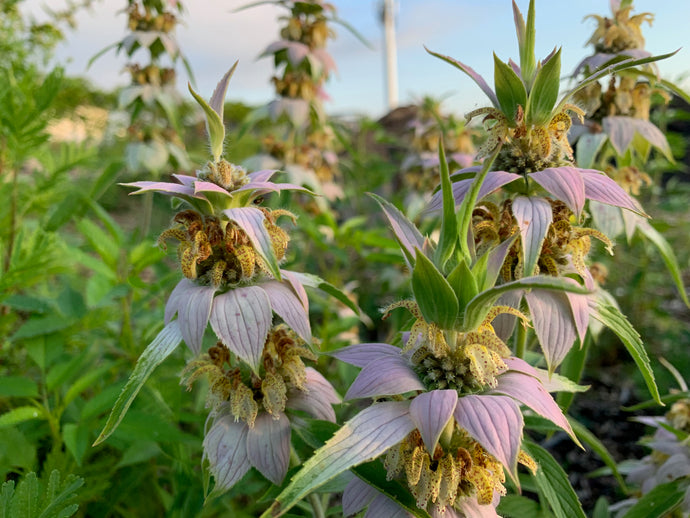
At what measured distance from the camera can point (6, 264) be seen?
5.53ft

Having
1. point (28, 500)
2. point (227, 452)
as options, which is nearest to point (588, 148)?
point (227, 452)

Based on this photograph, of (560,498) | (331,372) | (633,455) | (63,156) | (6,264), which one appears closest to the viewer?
(560,498)

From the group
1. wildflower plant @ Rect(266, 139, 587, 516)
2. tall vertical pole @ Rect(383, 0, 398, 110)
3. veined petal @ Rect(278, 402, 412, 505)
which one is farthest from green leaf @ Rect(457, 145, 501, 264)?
tall vertical pole @ Rect(383, 0, 398, 110)

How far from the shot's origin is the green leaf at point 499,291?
48 centimetres

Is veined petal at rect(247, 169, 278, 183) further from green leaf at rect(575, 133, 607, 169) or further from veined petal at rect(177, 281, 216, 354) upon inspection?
green leaf at rect(575, 133, 607, 169)

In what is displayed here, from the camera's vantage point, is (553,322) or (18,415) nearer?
(553,322)

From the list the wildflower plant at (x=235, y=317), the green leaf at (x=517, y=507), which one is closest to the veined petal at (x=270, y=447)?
the wildflower plant at (x=235, y=317)

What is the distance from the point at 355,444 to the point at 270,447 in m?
0.29

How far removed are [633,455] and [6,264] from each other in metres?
2.40

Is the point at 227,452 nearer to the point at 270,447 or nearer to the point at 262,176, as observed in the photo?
the point at 270,447

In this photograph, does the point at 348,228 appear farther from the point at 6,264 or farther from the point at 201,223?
the point at 201,223

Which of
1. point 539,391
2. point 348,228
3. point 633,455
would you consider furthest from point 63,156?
point 633,455

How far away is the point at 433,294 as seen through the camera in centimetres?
59

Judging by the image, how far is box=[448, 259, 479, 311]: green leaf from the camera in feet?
1.90
